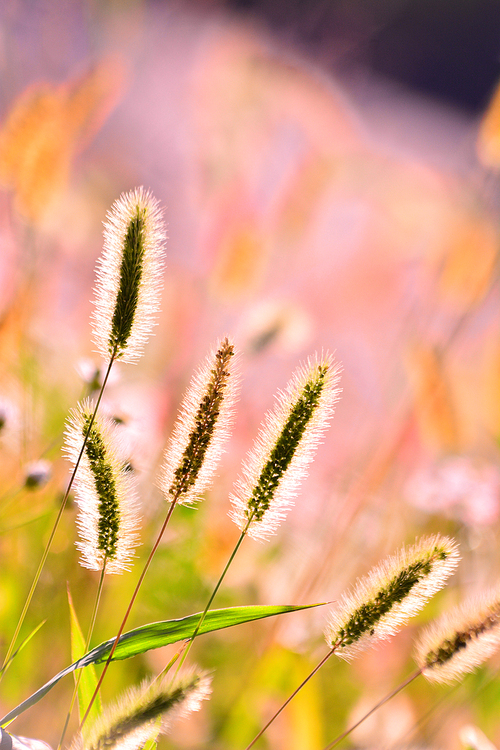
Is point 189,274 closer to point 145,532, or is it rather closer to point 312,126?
point 312,126

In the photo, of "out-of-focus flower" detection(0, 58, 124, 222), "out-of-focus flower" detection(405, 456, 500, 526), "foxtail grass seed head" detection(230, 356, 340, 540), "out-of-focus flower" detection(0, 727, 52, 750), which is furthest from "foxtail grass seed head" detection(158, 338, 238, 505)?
"out-of-focus flower" detection(405, 456, 500, 526)

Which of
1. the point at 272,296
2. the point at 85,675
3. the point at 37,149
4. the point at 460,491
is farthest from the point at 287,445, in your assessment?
the point at 272,296

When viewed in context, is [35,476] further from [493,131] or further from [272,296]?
[272,296]

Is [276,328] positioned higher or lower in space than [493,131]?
lower

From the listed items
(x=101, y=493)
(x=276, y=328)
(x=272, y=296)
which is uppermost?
(x=272, y=296)

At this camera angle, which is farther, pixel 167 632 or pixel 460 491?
pixel 460 491

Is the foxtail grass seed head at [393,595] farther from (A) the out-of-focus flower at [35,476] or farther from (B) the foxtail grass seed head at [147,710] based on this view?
(A) the out-of-focus flower at [35,476]

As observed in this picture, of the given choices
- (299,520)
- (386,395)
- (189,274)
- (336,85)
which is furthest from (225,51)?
(299,520)

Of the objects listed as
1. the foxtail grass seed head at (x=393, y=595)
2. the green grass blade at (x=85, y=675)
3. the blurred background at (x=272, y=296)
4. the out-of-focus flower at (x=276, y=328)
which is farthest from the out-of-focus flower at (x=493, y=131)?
the green grass blade at (x=85, y=675)
